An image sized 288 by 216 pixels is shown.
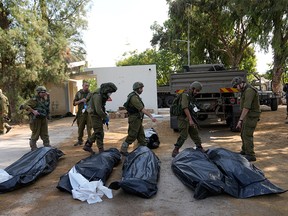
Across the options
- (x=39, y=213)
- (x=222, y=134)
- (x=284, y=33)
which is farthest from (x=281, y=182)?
(x=284, y=33)

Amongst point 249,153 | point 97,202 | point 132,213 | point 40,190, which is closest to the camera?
point 132,213

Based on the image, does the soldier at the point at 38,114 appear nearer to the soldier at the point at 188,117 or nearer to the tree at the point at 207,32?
the soldier at the point at 188,117

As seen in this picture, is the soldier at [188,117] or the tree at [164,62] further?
the tree at [164,62]

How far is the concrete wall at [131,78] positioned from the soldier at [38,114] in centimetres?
1174

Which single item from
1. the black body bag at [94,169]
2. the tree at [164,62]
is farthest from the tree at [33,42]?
the tree at [164,62]

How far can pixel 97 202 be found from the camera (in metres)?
4.04

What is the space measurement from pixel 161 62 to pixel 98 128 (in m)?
30.6

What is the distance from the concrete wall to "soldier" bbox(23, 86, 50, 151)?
11.7 metres

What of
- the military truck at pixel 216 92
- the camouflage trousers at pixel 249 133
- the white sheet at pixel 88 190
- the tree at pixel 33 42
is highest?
the tree at pixel 33 42

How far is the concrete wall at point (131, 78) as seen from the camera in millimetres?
18641

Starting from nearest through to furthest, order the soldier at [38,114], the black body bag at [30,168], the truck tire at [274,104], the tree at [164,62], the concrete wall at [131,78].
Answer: the black body bag at [30,168] < the soldier at [38,114] < the truck tire at [274,104] < the concrete wall at [131,78] < the tree at [164,62]

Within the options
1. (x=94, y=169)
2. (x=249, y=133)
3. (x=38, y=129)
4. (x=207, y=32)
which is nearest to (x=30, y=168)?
(x=94, y=169)

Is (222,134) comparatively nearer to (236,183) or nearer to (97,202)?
(236,183)

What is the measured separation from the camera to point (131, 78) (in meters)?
18.8
